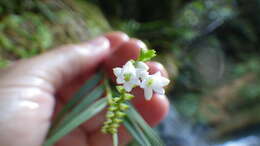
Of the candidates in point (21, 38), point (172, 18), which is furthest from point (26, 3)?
point (172, 18)

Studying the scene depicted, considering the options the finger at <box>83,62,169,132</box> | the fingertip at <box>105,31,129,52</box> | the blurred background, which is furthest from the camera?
the blurred background

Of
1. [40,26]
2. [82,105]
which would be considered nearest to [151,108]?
[82,105]

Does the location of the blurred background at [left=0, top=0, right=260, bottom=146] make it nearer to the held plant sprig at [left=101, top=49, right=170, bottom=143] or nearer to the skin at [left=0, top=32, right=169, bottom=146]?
the skin at [left=0, top=32, right=169, bottom=146]

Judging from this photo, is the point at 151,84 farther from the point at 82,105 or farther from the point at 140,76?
the point at 82,105

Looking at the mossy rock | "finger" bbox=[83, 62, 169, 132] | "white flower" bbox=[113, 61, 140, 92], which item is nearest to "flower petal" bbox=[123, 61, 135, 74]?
"white flower" bbox=[113, 61, 140, 92]

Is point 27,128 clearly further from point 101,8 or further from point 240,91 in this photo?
point 240,91

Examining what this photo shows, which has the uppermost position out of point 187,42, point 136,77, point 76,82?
point 187,42
